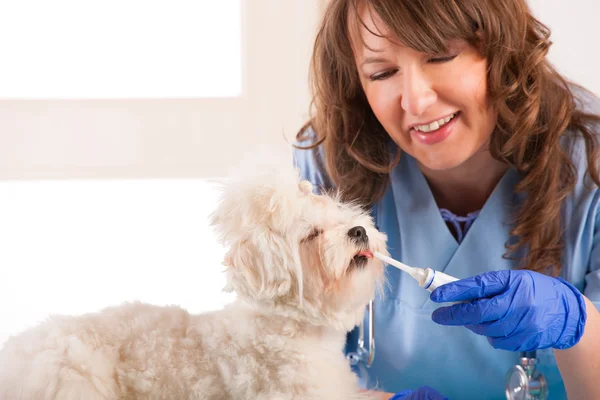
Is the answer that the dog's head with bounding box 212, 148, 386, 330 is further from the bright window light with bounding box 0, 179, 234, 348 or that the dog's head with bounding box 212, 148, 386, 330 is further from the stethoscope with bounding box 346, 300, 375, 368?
the bright window light with bounding box 0, 179, 234, 348

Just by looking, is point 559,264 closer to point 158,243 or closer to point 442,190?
point 442,190

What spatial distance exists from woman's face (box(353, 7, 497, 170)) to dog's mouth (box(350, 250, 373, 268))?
34 centimetres

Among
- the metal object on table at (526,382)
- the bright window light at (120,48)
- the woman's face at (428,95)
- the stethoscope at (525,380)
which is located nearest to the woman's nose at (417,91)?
the woman's face at (428,95)

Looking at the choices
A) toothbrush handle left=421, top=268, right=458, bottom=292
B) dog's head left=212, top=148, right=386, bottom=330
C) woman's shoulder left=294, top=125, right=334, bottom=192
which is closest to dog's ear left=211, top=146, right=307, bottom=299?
dog's head left=212, top=148, right=386, bottom=330

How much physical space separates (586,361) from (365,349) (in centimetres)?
43

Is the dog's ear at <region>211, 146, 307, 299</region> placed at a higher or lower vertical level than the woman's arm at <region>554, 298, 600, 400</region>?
higher

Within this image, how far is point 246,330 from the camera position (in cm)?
86

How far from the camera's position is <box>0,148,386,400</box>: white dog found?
82 cm

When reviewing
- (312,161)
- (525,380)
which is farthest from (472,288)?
(312,161)

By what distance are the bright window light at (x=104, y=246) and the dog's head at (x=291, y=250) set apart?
111 centimetres

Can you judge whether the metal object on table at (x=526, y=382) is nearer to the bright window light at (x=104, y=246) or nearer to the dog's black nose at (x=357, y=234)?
the dog's black nose at (x=357, y=234)

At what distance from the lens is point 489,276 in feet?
3.23

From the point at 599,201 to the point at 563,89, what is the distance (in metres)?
0.26

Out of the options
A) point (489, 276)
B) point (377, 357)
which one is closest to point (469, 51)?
point (489, 276)
